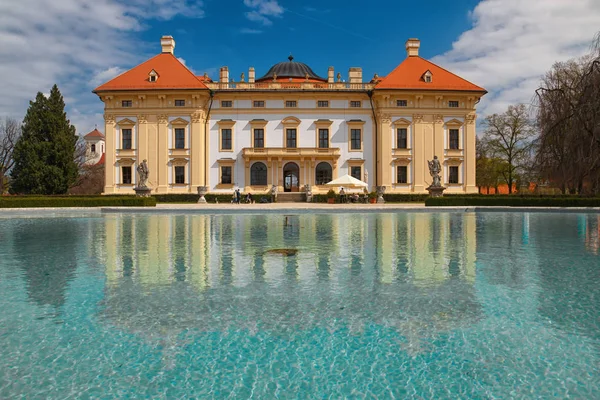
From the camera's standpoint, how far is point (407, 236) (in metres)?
13.1

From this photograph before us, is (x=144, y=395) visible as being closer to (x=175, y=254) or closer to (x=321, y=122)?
(x=175, y=254)

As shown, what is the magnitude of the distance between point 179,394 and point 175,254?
6512 mm

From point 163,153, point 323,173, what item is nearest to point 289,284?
point 323,173

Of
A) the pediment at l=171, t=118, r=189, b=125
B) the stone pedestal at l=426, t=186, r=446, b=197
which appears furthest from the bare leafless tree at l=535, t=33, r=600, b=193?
the pediment at l=171, t=118, r=189, b=125

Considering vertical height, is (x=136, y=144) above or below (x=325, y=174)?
above

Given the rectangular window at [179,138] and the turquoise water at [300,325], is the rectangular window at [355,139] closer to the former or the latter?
the rectangular window at [179,138]

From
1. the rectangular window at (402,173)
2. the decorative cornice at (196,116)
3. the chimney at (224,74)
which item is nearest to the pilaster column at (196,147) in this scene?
the decorative cornice at (196,116)

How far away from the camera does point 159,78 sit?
42.0 m

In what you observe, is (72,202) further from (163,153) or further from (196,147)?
(196,147)

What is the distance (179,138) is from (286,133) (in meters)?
10.4

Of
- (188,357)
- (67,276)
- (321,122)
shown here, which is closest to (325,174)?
(321,122)

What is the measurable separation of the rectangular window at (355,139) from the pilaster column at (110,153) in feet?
75.8

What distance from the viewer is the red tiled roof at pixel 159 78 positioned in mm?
40938

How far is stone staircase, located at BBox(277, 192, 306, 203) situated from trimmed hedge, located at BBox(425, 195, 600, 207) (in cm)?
1280
